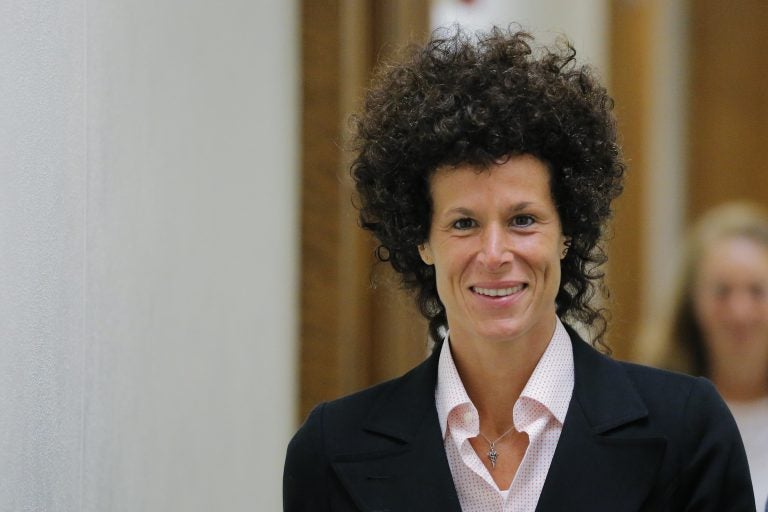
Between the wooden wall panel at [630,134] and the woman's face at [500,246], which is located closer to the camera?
the woman's face at [500,246]

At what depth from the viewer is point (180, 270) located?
2418 millimetres

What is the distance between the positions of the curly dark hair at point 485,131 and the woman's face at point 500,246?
30 mm

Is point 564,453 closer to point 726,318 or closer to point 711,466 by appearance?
point 711,466

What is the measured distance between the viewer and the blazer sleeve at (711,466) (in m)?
1.83

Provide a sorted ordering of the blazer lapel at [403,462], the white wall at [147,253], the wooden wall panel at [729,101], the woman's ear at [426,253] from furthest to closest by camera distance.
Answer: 1. the wooden wall panel at [729,101]
2. the woman's ear at [426,253]
3. the blazer lapel at [403,462]
4. the white wall at [147,253]

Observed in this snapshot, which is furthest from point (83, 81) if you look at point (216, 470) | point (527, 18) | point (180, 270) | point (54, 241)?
point (527, 18)

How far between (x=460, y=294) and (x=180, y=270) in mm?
686

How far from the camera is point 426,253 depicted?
2.07 metres

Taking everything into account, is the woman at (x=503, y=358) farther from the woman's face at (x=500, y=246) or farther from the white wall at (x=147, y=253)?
the white wall at (x=147, y=253)

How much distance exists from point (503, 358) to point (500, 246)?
0.63ft

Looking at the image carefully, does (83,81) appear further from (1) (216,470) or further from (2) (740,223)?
(2) (740,223)

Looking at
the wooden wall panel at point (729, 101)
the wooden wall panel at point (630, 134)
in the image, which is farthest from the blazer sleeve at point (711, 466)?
the wooden wall panel at point (729, 101)

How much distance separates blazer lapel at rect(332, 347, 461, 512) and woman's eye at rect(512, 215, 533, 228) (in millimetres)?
304

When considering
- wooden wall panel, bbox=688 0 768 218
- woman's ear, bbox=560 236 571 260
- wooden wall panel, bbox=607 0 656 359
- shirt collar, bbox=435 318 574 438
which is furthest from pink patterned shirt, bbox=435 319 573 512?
wooden wall panel, bbox=688 0 768 218
